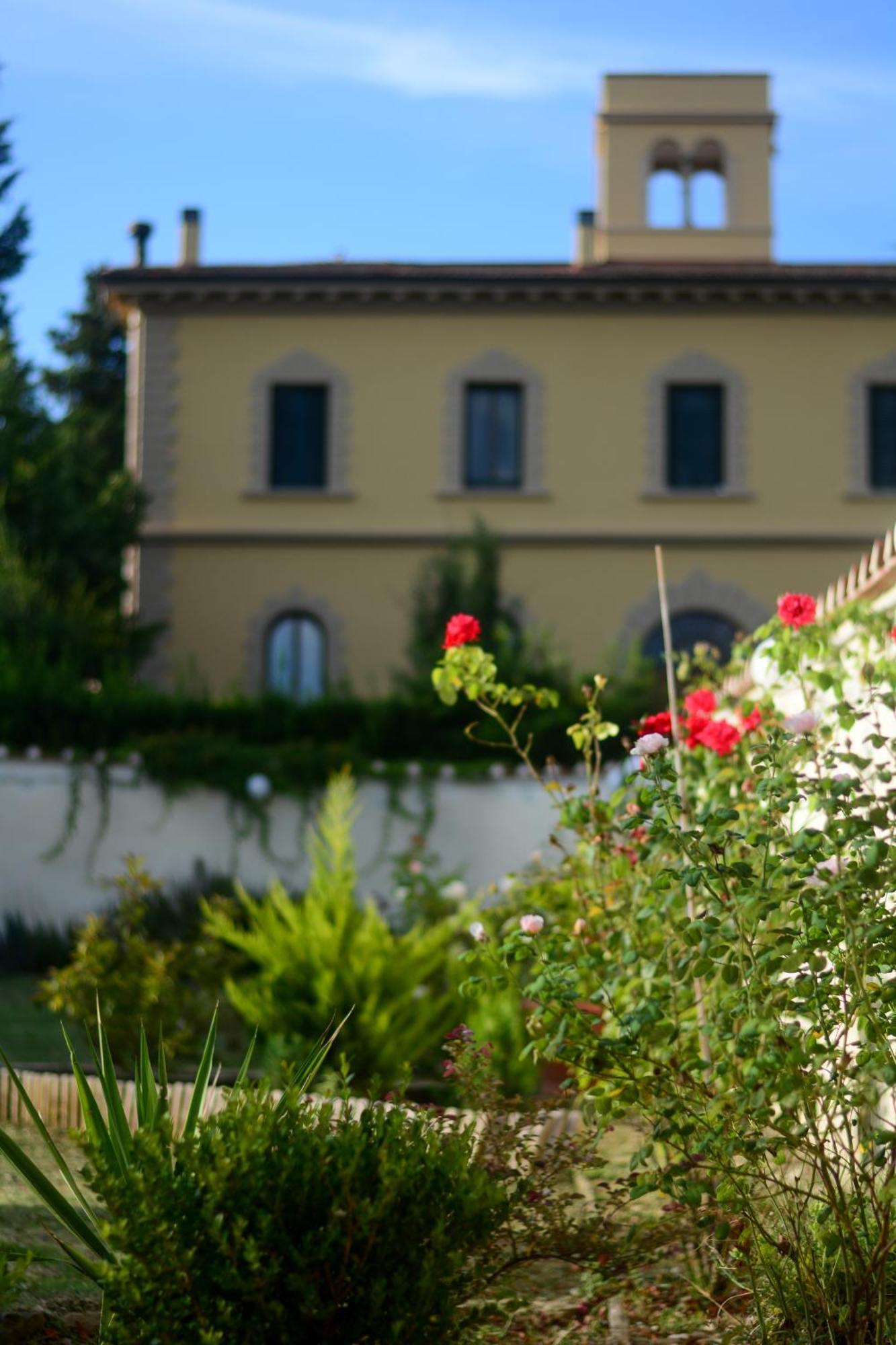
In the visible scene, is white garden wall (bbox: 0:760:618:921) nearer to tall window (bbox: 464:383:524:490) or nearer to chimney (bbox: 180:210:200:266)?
tall window (bbox: 464:383:524:490)

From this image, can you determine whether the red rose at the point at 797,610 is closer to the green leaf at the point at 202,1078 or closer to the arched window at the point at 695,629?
the green leaf at the point at 202,1078

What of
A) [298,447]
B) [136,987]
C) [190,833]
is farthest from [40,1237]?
[298,447]

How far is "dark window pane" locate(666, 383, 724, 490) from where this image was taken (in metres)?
20.0

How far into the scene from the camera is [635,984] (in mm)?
4453

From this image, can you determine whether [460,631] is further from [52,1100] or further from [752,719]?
[52,1100]

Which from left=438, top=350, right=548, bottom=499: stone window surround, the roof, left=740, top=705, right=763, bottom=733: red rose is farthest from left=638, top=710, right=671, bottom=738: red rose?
the roof

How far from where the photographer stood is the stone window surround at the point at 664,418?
65.0 ft

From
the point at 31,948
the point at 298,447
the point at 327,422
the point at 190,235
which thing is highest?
the point at 190,235

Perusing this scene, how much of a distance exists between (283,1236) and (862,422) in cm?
1869

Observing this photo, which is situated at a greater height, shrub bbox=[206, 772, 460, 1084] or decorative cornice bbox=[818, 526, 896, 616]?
decorative cornice bbox=[818, 526, 896, 616]

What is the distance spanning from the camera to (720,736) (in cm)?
470

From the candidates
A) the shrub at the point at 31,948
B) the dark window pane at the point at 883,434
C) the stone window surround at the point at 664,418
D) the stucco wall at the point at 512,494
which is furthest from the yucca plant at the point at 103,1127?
the dark window pane at the point at 883,434

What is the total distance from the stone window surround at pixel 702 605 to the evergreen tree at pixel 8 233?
405 inches

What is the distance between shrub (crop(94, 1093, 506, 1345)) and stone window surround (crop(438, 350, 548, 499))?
56.6ft
